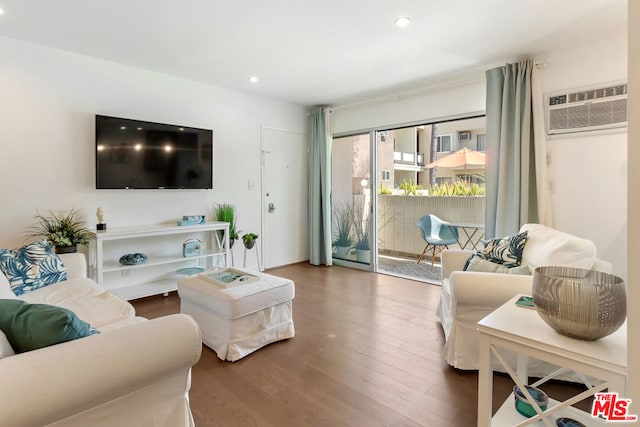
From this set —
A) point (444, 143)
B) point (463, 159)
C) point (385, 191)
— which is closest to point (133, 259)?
point (385, 191)

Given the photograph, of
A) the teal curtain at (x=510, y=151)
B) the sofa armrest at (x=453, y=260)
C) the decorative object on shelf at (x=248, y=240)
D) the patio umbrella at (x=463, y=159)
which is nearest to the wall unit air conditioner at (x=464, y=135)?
the patio umbrella at (x=463, y=159)

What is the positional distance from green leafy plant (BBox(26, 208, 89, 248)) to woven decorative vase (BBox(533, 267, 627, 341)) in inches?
132

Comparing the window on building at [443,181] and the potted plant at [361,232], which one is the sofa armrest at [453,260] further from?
the window on building at [443,181]

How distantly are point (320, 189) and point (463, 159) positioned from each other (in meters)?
2.18

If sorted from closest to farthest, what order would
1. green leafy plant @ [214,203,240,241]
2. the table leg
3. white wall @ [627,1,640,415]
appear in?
1. white wall @ [627,1,640,415]
2. the table leg
3. green leafy plant @ [214,203,240,241]

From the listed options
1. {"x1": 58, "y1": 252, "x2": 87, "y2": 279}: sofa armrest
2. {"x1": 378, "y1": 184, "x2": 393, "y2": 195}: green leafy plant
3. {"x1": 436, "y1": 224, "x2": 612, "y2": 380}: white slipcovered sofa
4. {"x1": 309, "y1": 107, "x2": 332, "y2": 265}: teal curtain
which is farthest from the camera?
{"x1": 378, "y1": 184, "x2": 393, "y2": 195}: green leafy plant

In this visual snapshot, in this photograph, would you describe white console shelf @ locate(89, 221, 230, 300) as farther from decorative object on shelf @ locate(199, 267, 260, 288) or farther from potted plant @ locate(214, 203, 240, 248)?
decorative object on shelf @ locate(199, 267, 260, 288)

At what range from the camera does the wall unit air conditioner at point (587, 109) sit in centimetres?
268

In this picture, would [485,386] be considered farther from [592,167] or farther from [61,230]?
[61,230]

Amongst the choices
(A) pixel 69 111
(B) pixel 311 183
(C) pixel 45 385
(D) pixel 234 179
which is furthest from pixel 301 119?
(C) pixel 45 385

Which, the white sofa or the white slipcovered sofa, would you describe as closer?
the white sofa

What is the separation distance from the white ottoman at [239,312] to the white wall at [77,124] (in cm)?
152

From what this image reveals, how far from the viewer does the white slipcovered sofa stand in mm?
1807

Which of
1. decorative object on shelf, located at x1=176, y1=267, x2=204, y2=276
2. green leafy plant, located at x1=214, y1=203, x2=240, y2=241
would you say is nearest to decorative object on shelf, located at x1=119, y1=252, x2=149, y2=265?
decorative object on shelf, located at x1=176, y1=267, x2=204, y2=276
